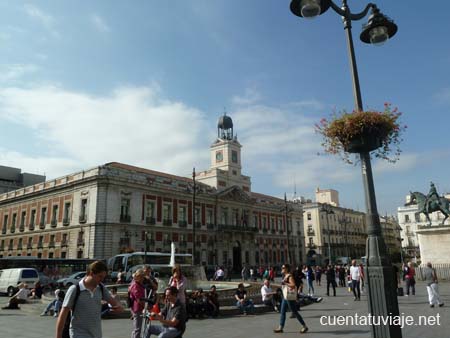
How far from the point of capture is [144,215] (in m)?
42.8

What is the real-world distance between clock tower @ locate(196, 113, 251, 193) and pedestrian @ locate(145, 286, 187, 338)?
49365mm

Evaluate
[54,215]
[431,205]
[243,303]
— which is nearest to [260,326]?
[243,303]

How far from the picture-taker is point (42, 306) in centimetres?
1584

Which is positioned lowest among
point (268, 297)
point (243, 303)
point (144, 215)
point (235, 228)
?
point (243, 303)

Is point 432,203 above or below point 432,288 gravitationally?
above

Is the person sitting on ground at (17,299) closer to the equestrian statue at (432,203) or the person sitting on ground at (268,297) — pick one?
the person sitting on ground at (268,297)

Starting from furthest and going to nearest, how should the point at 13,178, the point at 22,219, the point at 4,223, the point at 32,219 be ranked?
the point at 13,178 → the point at 4,223 → the point at 22,219 → the point at 32,219

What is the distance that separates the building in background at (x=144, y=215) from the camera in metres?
39.2

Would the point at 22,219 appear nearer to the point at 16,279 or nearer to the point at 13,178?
the point at 13,178

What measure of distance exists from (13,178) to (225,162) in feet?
133

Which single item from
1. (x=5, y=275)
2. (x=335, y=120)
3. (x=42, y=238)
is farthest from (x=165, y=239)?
(x=335, y=120)

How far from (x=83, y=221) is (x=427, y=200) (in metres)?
32.0

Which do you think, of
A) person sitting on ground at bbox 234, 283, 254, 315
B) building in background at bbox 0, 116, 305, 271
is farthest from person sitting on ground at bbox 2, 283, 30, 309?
building in background at bbox 0, 116, 305, 271

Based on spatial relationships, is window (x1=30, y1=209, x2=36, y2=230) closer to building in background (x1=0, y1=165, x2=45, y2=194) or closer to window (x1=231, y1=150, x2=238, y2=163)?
building in background (x1=0, y1=165, x2=45, y2=194)
